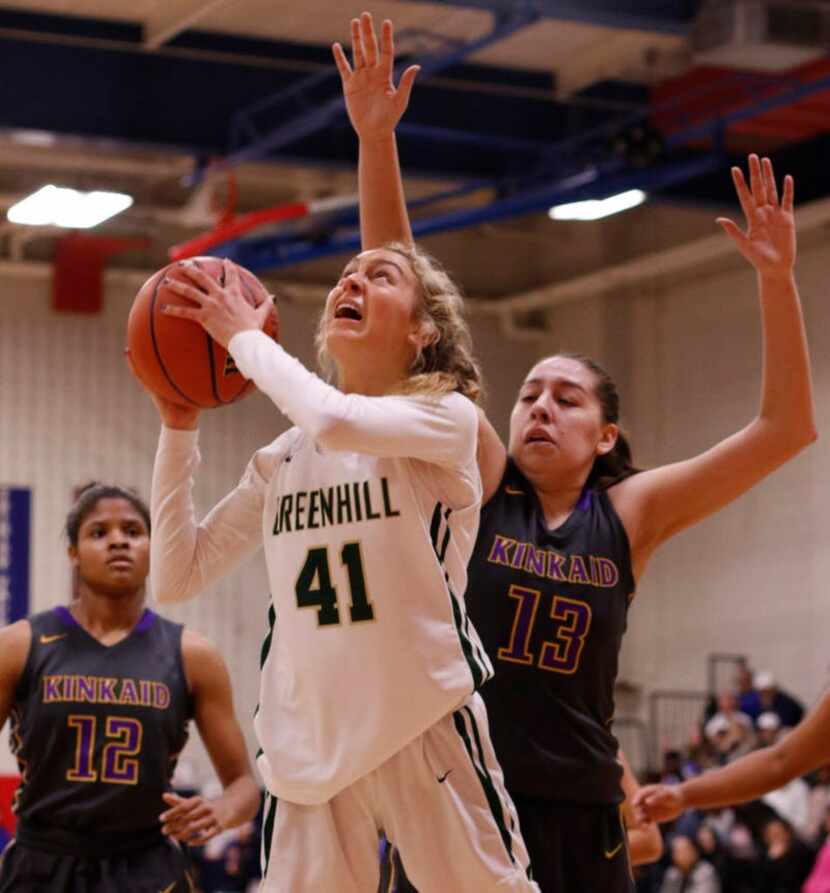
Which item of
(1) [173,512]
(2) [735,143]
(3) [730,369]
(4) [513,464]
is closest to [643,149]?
(2) [735,143]

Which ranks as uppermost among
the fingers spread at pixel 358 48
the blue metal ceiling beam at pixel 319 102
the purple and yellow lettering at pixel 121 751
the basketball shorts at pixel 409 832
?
the blue metal ceiling beam at pixel 319 102

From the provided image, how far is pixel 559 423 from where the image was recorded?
4500 millimetres

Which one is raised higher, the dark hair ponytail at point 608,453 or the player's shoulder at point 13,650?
the dark hair ponytail at point 608,453

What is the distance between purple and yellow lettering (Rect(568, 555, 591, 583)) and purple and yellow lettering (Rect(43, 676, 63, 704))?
1.78 meters

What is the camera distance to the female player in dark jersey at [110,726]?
5.12m

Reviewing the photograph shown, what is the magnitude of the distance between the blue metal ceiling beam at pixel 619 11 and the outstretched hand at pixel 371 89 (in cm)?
698

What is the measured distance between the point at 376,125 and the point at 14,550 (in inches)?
548

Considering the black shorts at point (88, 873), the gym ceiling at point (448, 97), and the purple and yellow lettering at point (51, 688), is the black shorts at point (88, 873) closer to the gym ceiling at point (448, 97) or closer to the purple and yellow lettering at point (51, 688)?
the purple and yellow lettering at point (51, 688)

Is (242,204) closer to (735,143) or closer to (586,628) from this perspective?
(735,143)

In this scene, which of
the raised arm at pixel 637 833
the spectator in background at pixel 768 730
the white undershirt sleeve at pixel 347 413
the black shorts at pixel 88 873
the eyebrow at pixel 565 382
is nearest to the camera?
the white undershirt sleeve at pixel 347 413

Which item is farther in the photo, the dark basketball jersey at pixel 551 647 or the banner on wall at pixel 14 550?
the banner on wall at pixel 14 550

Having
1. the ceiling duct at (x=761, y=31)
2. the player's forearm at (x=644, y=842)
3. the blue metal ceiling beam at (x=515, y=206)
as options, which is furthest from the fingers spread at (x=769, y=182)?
the blue metal ceiling beam at (x=515, y=206)

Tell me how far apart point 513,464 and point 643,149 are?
365 inches

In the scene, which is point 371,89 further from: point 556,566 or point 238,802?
point 238,802
